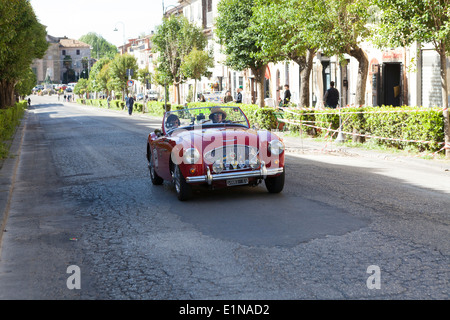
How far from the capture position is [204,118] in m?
11.0

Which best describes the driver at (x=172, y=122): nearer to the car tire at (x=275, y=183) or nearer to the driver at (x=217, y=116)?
the driver at (x=217, y=116)

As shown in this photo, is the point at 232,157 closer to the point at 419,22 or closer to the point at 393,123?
the point at 419,22

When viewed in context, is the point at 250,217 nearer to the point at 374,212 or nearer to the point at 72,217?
the point at 374,212

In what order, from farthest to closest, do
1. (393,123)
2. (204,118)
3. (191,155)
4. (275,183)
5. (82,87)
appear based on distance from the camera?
(82,87)
(393,123)
(204,118)
(275,183)
(191,155)

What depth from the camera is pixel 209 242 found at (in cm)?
687

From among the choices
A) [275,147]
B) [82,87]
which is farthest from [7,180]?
[82,87]

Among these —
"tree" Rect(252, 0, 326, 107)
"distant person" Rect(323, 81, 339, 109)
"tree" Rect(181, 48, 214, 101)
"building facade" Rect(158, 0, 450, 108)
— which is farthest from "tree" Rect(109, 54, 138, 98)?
"distant person" Rect(323, 81, 339, 109)

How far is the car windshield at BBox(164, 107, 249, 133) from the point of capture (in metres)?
10.9

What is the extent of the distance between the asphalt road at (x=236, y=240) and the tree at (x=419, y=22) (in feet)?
12.0

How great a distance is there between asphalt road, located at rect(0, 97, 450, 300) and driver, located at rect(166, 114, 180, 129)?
1.14 metres

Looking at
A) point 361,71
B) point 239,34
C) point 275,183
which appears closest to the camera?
point 275,183

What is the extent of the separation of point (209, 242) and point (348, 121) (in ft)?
43.4

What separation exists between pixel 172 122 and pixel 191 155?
207 centimetres

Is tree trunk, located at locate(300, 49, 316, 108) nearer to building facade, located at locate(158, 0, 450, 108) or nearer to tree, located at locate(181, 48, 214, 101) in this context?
building facade, located at locate(158, 0, 450, 108)
